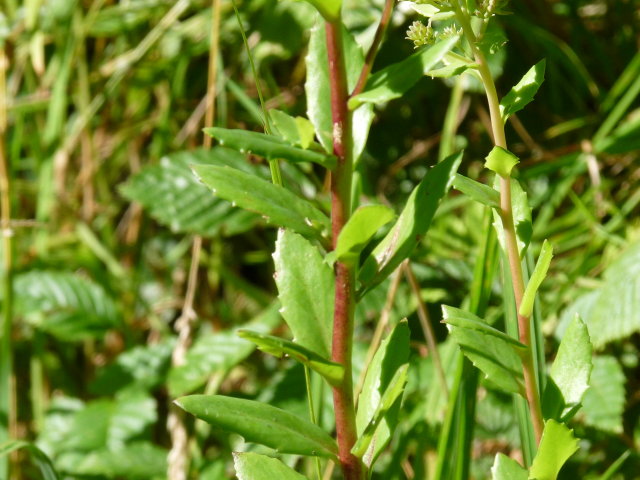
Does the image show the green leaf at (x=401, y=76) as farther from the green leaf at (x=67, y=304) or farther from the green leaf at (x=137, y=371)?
the green leaf at (x=67, y=304)

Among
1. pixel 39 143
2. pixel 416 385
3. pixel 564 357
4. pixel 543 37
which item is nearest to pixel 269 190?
pixel 564 357

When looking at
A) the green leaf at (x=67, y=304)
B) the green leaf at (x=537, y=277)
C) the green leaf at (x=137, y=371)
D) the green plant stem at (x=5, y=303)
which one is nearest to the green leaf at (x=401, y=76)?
the green leaf at (x=537, y=277)

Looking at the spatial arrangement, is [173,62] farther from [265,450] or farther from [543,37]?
→ [265,450]

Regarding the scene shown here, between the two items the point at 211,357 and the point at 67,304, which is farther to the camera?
the point at 67,304

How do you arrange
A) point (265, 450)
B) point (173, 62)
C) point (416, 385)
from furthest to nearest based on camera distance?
point (173, 62) < point (416, 385) < point (265, 450)

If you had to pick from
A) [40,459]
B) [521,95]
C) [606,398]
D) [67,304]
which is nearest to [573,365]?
[521,95]

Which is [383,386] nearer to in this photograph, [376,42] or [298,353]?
[298,353]
